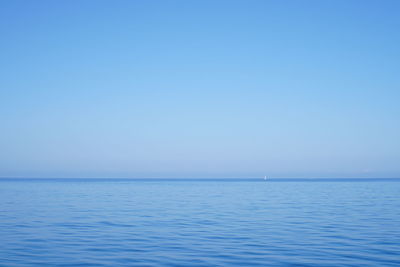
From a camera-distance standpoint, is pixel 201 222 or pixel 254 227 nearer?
pixel 254 227

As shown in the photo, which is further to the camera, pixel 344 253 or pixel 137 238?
pixel 137 238

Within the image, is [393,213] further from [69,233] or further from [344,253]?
[69,233]

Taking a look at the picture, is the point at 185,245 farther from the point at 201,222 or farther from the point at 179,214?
the point at 179,214

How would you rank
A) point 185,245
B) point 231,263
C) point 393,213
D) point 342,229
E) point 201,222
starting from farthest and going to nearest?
point 393,213, point 201,222, point 342,229, point 185,245, point 231,263

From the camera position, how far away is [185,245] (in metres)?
19.3

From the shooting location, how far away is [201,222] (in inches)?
1092

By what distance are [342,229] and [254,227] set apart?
5.39 metres

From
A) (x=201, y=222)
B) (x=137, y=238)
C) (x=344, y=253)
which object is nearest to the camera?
(x=344, y=253)

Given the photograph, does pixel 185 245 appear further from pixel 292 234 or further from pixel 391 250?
pixel 391 250

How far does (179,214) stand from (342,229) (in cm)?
1384

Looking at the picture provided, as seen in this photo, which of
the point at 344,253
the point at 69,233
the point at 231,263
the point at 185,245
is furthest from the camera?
the point at 69,233

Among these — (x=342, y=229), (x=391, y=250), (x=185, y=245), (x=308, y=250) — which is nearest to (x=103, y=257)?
(x=185, y=245)

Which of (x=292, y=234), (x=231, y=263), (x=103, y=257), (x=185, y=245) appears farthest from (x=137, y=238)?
(x=292, y=234)

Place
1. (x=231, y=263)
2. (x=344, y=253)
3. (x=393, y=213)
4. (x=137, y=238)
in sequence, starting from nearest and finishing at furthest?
(x=231, y=263), (x=344, y=253), (x=137, y=238), (x=393, y=213)
